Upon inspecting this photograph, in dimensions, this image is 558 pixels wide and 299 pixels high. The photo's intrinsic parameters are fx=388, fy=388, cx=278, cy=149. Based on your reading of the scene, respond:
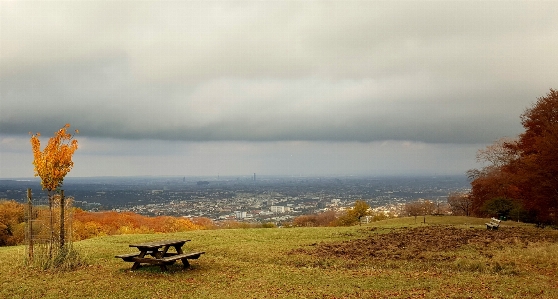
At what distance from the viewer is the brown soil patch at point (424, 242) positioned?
62.5 feet

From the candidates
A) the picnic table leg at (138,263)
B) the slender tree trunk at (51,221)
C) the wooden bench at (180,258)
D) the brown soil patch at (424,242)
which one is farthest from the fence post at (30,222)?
the brown soil patch at (424,242)

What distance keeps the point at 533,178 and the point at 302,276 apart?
20215 mm

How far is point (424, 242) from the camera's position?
888 inches

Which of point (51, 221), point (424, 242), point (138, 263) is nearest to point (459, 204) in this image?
point (424, 242)

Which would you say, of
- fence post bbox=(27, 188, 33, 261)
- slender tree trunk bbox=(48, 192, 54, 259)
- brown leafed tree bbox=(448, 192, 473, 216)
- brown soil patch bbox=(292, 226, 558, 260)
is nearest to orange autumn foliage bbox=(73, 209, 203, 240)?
brown soil patch bbox=(292, 226, 558, 260)

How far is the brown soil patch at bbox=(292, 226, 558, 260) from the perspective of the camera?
19.1m

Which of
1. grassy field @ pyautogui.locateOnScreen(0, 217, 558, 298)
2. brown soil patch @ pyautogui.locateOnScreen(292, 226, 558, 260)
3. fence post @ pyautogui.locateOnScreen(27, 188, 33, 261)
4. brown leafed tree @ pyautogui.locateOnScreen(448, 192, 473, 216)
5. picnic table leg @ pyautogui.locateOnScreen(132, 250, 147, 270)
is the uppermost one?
fence post @ pyautogui.locateOnScreen(27, 188, 33, 261)

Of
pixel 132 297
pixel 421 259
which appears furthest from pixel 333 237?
pixel 132 297

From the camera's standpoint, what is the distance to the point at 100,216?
63.0 m

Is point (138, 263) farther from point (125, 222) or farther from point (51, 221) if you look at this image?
point (125, 222)

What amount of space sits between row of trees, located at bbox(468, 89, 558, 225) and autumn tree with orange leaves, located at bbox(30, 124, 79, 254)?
1073 inches

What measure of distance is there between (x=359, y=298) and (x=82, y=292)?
839cm

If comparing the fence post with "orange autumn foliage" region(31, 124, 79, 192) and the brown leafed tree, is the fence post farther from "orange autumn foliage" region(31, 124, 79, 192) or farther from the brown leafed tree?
the brown leafed tree

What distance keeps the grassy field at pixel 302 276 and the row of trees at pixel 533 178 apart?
6623 millimetres
